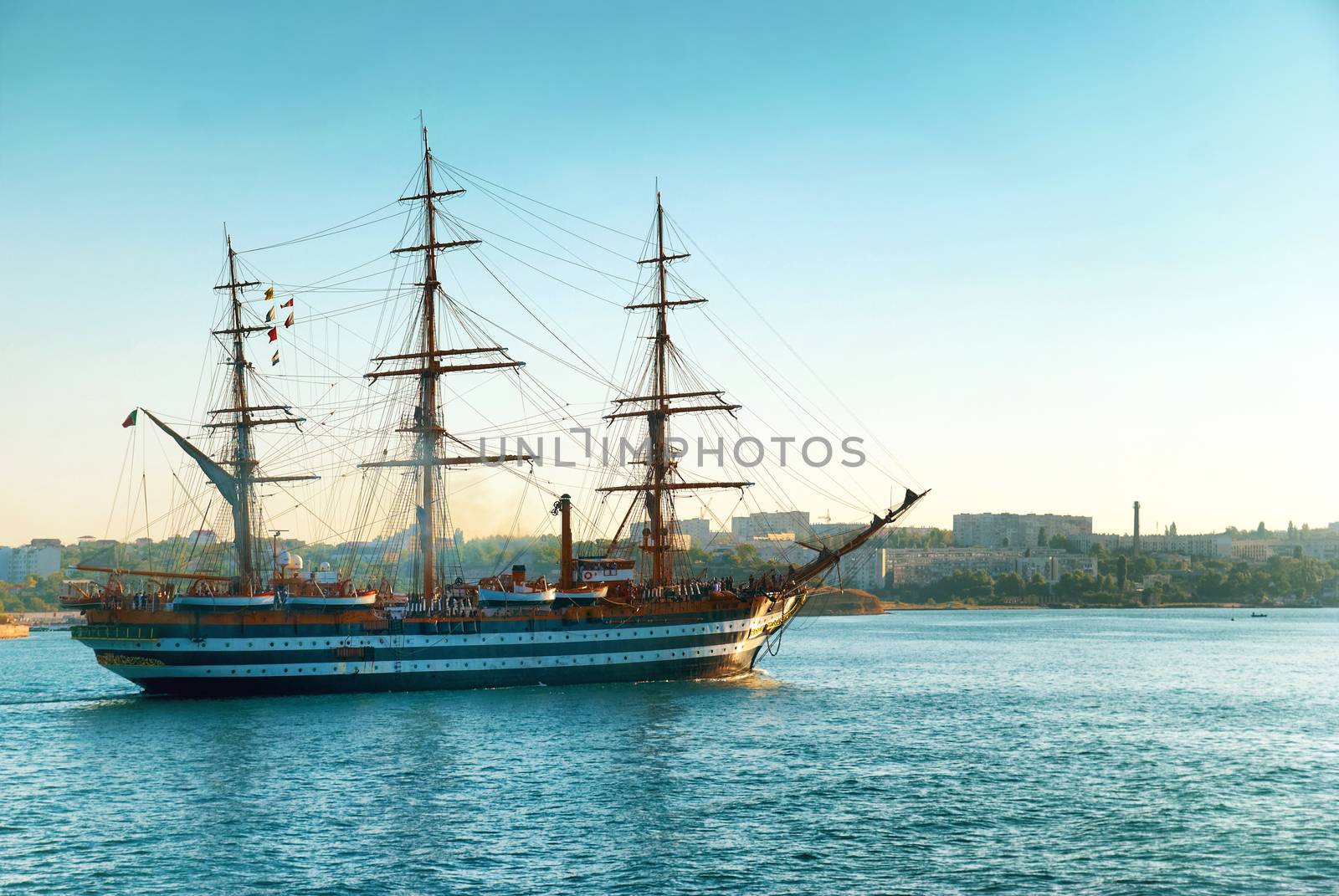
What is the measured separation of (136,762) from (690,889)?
2296 cm

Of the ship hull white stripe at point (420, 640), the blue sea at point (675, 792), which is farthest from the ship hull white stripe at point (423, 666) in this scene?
the blue sea at point (675, 792)

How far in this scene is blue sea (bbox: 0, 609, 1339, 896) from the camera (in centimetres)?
2695

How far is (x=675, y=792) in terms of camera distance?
34906 millimetres

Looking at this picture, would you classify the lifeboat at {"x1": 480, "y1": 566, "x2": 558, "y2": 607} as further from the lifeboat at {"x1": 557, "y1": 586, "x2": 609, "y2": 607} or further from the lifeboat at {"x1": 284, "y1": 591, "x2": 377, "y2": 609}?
the lifeboat at {"x1": 284, "y1": 591, "x2": 377, "y2": 609}

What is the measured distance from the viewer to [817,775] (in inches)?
1480

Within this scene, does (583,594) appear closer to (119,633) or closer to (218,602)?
(218,602)

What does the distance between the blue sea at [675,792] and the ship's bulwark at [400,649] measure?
53.3 inches

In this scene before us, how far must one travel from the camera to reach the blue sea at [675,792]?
88.4 ft

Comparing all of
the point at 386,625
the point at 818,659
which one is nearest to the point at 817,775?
the point at 386,625

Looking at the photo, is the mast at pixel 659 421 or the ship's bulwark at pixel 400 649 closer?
the ship's bulwark at pixel 400 649

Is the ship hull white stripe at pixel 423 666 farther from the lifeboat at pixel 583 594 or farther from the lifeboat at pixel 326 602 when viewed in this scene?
the lifeboat at pixel 583 594

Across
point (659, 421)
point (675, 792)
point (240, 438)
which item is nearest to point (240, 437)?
point (240, 438)

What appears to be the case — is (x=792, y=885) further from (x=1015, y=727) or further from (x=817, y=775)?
(x=1015, y=727)

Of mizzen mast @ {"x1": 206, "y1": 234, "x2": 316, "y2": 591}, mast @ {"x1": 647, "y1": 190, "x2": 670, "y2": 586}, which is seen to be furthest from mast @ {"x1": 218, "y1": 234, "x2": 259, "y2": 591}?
mast @ {"x1": 647, "y1": 190, "x2": 670, "y2": 586}
